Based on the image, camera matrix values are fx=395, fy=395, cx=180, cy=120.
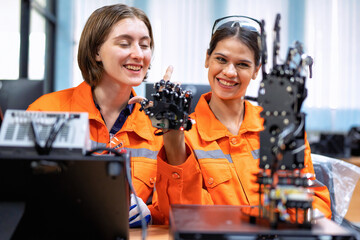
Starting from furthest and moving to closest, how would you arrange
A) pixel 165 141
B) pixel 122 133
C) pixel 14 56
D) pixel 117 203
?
pixel 14 56 < pixel 122 133 < pixel 165 141 < pixel 117 203

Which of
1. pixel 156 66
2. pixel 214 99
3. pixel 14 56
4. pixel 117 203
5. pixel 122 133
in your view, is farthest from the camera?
pixel 156 66

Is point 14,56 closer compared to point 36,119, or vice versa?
point 36,119

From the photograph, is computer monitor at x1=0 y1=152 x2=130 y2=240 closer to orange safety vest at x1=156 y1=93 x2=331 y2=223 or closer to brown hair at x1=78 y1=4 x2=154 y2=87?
orange safety vest at x1=156 y1=93 x2=331 y2=223

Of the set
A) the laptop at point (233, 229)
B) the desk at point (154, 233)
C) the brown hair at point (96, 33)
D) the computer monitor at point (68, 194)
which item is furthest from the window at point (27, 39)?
the laptop at point (233, 229)

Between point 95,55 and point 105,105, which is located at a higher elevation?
point 95,55

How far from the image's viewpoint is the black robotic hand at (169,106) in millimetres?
863

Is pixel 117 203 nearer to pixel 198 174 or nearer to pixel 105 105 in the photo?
pixel 198 174

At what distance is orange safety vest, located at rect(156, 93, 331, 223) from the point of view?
1.08 metres

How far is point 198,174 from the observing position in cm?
110

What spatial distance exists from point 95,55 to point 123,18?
0.60 feet

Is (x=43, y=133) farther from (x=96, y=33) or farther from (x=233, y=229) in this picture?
(x=96, y=33)

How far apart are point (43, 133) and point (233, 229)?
0.40 m

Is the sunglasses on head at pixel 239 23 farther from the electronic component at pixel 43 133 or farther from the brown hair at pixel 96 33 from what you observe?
the electronic component at pixel 43 133

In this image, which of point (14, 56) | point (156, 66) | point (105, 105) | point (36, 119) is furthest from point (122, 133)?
point (156, 66)
